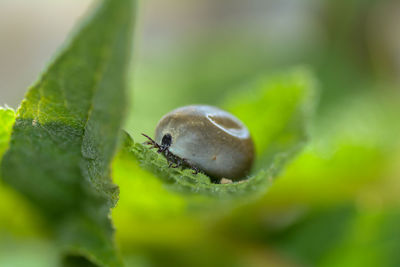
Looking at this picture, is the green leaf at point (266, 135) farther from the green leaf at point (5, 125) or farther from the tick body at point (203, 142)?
the green leaf at point (5, 125)

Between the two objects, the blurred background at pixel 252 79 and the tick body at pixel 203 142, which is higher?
the blurred background at pixel 252 79

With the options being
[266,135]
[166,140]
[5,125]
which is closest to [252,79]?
[266,135]

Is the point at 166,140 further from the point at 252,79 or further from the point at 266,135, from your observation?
the point at 252,79

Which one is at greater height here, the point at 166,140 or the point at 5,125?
the point at 166,140

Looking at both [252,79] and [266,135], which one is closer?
[266,135]

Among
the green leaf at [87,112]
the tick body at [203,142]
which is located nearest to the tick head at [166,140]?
the tick body at [203,142]

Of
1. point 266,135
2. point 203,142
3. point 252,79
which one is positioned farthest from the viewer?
point 252,79

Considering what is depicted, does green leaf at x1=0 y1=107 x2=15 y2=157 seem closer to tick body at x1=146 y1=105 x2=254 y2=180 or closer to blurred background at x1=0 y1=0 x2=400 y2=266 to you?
blurred background at x1=0 y1=0 x2=400 y2=266
